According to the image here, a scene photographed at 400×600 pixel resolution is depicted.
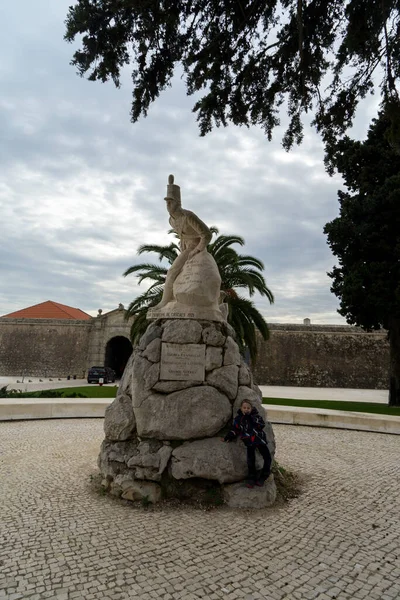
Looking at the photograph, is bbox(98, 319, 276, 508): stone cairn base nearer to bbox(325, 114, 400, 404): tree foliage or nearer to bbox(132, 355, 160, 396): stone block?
bbox(132, 355, 160, 396): stone block

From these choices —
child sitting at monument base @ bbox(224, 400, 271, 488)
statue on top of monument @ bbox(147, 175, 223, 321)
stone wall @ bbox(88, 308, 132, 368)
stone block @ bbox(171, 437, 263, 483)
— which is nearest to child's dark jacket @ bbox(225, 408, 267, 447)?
child sitting at monument base @ bbox(224, 400, 271, 488)

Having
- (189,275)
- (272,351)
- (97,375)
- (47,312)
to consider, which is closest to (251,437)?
(189,275)

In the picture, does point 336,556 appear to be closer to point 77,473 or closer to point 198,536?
point 198,536

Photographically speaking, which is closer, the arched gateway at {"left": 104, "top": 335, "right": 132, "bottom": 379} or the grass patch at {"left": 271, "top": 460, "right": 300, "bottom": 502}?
the grass patch at {"left": 271, "top": 460, "right": 300, "bottom": 502}

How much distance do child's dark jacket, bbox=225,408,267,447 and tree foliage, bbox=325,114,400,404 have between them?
11017 millimetres

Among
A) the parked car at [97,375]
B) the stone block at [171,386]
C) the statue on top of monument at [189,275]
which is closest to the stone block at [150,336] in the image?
the statue on top of monument at [189,275]

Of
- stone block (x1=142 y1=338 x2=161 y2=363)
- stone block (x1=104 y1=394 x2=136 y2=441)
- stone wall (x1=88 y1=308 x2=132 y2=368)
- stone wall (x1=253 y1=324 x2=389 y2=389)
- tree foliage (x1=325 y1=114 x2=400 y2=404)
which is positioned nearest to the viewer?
stone block (x1=104 y1=394 x2=136 y2=441)

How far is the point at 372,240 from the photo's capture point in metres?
14.3

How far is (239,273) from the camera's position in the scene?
14.6 meters

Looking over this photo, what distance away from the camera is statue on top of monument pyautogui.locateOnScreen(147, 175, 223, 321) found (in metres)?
5.02

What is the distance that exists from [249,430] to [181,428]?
0.80 m

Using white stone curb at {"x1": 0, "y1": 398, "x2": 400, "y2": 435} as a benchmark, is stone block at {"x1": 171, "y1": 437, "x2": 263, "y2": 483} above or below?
above

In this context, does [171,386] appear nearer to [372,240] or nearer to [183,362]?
[183,362]

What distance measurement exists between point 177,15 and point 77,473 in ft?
19.1
